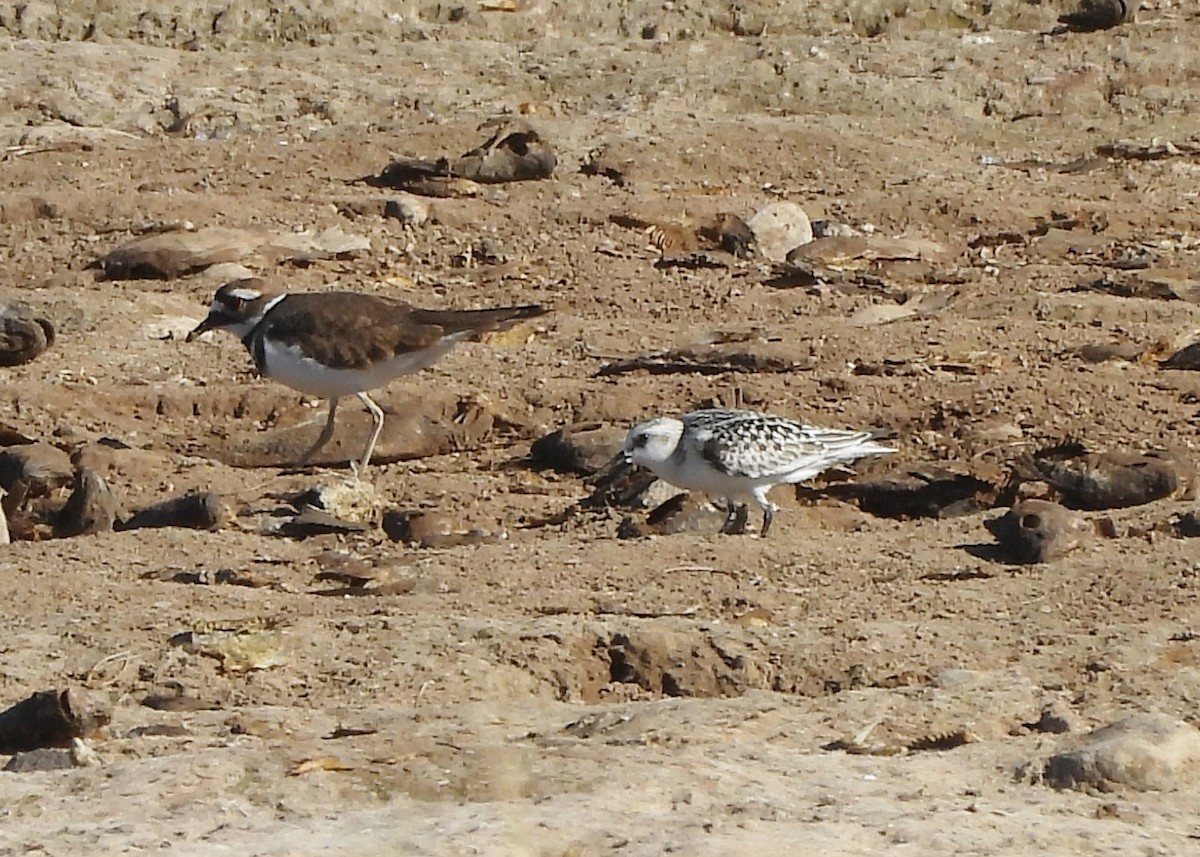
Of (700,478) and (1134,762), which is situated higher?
(1134,762)

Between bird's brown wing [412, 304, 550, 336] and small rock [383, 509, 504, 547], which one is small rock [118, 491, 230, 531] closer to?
small rock [383, 509, 504, 547]

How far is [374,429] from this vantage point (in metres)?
9.24

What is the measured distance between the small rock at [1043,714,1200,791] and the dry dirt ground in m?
0.05

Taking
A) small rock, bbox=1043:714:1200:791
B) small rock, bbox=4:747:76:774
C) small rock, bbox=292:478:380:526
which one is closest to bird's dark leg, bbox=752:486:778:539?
small rock, bbox=292:478:380:526

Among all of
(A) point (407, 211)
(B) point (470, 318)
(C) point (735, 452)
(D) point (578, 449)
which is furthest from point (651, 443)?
(A) point (407, 211)

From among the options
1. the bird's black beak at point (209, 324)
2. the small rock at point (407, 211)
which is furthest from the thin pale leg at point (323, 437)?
the small rock at point (407, 211)

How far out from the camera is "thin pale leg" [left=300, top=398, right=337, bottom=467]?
9227 mm

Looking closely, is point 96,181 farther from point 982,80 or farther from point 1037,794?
point 1037,794

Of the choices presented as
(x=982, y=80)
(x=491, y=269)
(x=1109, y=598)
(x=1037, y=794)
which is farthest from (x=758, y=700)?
(x=982, y=80)

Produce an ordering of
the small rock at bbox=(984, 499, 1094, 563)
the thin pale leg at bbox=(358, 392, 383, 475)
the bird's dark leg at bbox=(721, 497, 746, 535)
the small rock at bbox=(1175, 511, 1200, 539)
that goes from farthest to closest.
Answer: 1. the thin pale leg at bbox=(358, 392, 383, 475)
2. the bird's dark leg at bbox=(721, 497, 746, 535)
3. the small rock at bbox=(1175, 511, 1200, 539)
4. the small rock at bbox=(984, 499, 1094, 563)

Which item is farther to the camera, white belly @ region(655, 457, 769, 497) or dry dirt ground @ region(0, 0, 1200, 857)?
white belly @ region(655, 457, 769, 497)

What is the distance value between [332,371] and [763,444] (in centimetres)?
197

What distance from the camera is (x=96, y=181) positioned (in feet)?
41.1

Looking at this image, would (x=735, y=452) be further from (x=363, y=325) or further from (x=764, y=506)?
(x=363, y=325)
